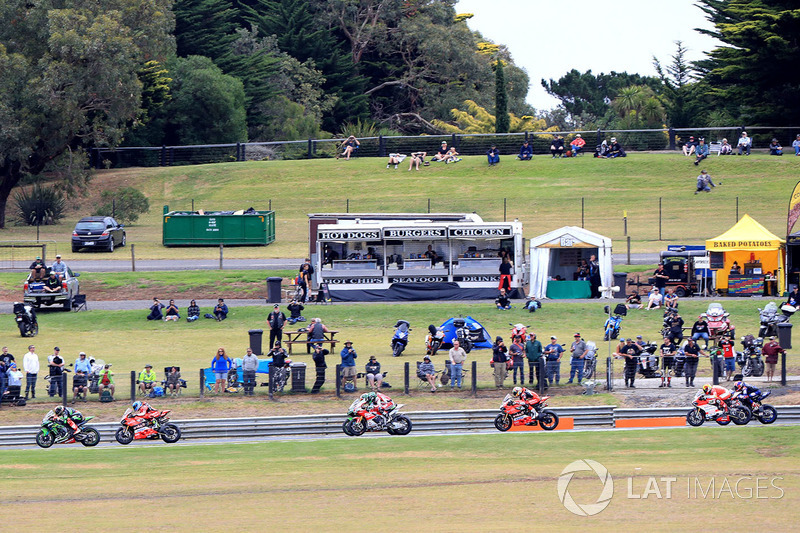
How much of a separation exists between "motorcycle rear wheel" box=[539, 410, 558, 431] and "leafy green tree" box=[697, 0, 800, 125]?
54.0 m

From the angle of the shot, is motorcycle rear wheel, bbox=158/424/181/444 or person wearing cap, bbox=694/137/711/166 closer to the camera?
motorcycle rear wheel, bbox=158/424/181/444

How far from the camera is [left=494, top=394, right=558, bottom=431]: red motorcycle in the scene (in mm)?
23672

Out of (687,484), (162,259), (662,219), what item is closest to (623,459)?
(687,484)

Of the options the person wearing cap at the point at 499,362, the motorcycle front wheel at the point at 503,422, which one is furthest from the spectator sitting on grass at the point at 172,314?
the motorcycle front wheel at the point at 503,422

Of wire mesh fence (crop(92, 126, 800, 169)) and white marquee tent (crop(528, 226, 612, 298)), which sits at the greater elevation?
wire mesh fence (crop(92, 126, 800, 169))

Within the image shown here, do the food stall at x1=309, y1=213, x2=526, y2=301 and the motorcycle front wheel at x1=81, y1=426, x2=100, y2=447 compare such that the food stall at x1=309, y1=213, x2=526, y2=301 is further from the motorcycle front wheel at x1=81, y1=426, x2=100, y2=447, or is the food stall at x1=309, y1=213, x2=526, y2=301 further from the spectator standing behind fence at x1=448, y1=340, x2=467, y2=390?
the motorcycle front wheel at x1=81, y1=426, x2=100, y2=447

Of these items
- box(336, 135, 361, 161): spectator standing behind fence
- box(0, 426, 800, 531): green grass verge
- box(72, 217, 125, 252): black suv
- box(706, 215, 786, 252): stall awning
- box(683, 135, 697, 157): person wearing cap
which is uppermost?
box(336, 135, 361, 161): spectator standing behind fence

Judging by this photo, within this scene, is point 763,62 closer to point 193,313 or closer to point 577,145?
point 577,145

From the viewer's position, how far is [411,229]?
1598 inches

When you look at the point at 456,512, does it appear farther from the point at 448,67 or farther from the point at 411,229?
the point at 448,67

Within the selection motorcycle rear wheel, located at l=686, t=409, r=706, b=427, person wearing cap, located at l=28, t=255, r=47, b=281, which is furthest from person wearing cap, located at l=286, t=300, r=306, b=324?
motorcycle rear wheel, located at l=686, t=409, r=706, b=427

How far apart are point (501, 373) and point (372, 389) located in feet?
10.1

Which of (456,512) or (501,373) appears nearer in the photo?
(456,512)

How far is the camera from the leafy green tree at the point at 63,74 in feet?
191
